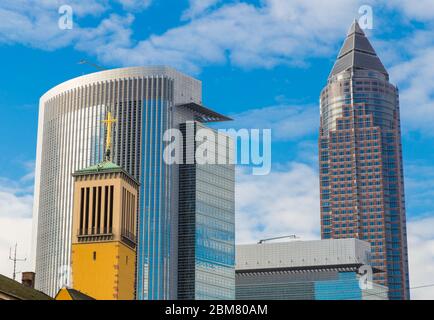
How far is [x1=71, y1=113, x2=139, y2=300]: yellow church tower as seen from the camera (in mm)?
120438

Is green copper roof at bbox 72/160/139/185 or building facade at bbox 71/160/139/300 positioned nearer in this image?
building facade at bbox 71/160/139/300

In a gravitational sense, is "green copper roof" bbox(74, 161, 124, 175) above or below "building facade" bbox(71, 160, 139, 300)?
above

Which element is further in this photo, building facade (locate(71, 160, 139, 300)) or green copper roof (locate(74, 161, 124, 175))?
green copper roof (locate(74, 161, 124, 175))

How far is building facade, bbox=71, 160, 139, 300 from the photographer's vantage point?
12044 cm

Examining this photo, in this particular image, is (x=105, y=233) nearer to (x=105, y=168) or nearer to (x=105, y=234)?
(x=105, y=234)

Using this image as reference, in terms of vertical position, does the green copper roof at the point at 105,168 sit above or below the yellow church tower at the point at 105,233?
above

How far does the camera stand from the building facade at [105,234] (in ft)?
395

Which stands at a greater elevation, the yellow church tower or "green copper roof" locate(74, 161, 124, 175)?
"green copper roof" locate(74, 161, 124, 175)
